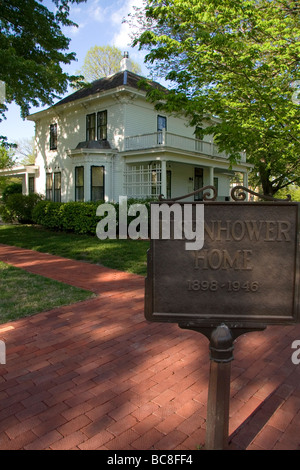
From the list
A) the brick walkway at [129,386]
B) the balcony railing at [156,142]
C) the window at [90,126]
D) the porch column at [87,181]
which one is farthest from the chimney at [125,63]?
the brick walkway at [129,386]

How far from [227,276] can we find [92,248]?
9085 mm

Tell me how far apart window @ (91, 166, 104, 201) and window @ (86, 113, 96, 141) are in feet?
7.24

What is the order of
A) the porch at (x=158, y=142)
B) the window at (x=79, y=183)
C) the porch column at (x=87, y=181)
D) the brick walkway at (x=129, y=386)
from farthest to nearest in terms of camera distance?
the window at (x=79, y=183)
the porch column at (x=87, y=181)
the porch at (x=158, y=142)
the brick walkway at (x=129, y=386)

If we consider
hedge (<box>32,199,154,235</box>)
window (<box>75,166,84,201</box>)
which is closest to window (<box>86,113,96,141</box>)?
window (<box>75,166,84,201</box>)

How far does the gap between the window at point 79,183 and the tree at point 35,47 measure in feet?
13.7

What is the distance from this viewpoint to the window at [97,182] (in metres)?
17.5

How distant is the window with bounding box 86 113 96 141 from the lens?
1851 centimetres

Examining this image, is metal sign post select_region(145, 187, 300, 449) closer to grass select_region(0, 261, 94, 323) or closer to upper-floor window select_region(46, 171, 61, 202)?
grass select_region(0, 261, 94, 323)

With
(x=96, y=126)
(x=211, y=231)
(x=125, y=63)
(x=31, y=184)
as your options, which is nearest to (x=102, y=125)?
(x=96, y=126)

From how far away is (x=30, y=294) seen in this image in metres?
6.00

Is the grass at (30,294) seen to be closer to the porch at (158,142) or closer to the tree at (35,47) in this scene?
the tree at (35,47)

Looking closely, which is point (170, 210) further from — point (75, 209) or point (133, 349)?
point (75, 209)
